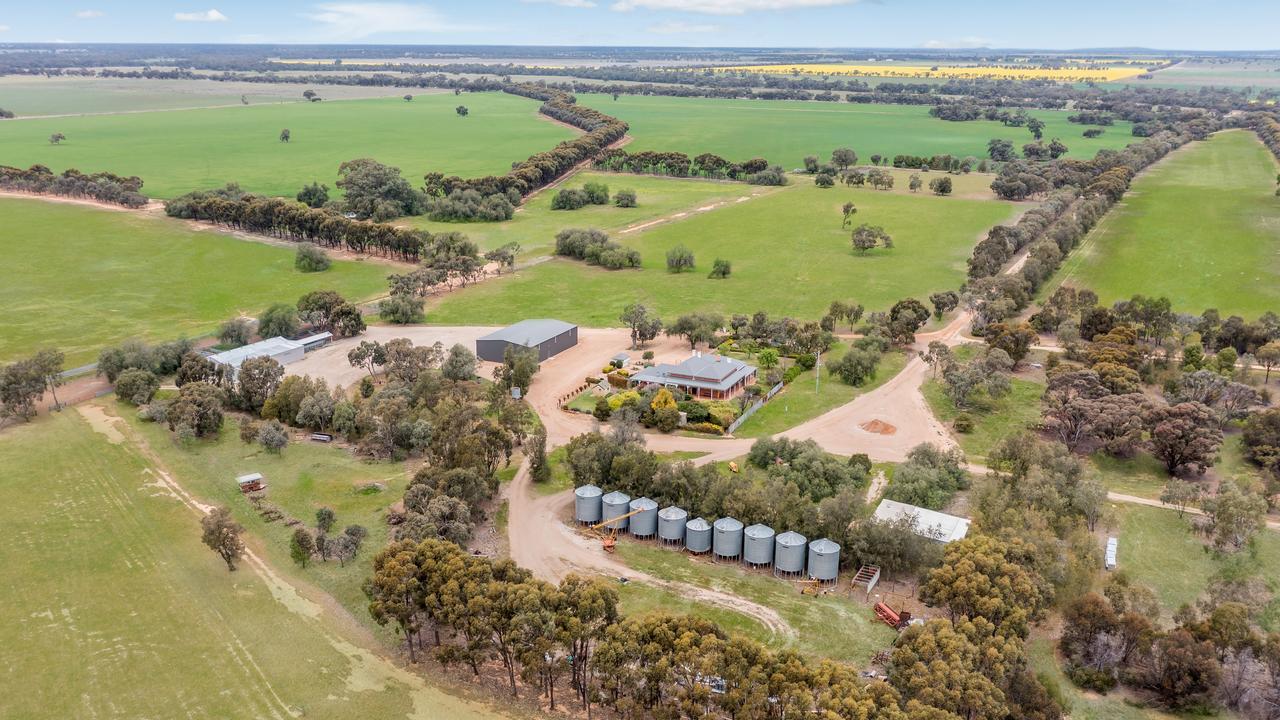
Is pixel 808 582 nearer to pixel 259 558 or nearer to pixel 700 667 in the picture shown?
pixel 700 667

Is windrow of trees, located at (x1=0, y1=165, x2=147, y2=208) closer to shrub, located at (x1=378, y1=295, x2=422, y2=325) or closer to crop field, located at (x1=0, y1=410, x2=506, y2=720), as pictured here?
shrub, located at (x1=378, y1=295, x2=422, y2=325)

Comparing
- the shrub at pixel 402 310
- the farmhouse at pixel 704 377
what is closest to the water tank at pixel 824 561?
the farmhouse at pixel 704 377

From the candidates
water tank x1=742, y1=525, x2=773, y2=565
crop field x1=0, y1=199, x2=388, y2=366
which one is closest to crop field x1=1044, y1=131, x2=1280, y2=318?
water tank x1=742, y1=525, x2=773, y2=565

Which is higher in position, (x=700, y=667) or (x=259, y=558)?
(x=700, y=667)

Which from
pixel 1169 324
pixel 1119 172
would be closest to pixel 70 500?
pixel 1169 324

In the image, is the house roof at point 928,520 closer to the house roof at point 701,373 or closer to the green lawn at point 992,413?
the green lawn at point 992,413

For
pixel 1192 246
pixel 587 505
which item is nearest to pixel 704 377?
pixel 587 505
